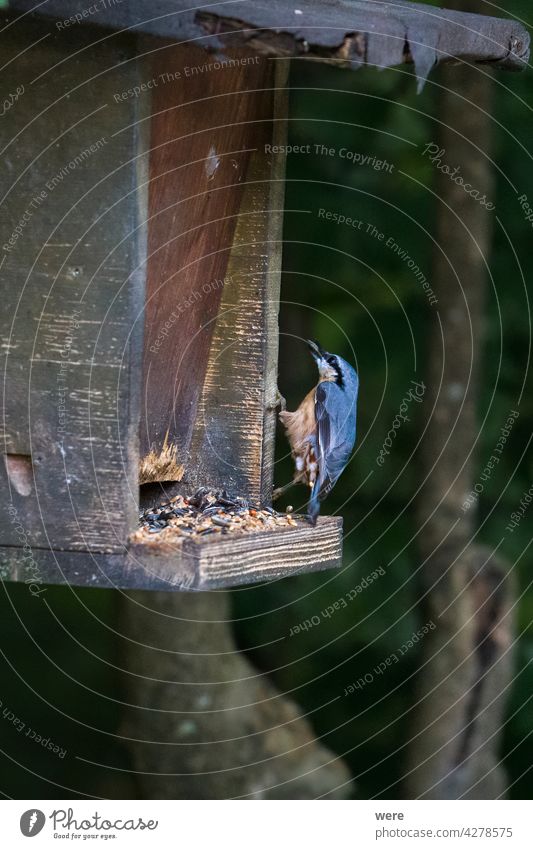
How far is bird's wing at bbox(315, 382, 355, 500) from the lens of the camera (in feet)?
13.1

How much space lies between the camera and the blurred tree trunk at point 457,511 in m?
4.95

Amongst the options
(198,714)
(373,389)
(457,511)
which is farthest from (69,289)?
(373,389)

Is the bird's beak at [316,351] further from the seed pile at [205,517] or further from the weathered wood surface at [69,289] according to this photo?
the weathered wood surface at [69,289]

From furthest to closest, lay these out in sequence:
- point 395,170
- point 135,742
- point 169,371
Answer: point 395,170 < point 135,742 < point 169,371

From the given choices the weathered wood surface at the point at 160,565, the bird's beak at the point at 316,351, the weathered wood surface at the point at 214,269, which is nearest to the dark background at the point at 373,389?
the bird's beak at the point at 316,351

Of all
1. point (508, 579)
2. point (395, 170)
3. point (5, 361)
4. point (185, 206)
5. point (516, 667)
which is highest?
point (395, 170)

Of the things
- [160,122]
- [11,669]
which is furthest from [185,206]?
[11,669]

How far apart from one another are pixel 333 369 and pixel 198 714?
1715 mm

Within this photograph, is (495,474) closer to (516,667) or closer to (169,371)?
(516,667)

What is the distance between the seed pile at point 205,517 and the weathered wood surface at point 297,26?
1.19 meters

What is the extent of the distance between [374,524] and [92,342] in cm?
292

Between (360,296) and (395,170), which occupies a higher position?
(395,170)

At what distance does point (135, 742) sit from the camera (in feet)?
16.8

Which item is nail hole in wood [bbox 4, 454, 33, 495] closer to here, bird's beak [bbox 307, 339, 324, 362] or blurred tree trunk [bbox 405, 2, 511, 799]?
bird's beak [bbox 307, 339, 324, 362]
